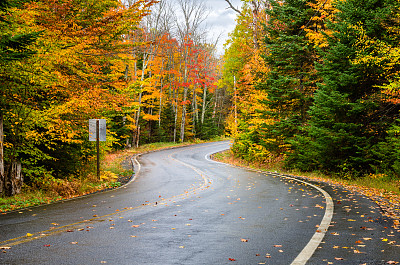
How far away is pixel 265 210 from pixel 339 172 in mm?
10484

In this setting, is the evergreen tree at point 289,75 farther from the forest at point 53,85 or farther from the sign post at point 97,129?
the sign post at point 97,129

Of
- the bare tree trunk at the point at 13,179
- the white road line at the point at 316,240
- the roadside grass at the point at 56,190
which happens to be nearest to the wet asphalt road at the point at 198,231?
the white road line at the point at 316,240

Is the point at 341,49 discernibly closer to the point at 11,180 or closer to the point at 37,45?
the point at 37,45

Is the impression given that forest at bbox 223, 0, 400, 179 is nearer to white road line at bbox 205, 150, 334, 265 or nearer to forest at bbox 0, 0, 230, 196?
white road line at bbox 205, 150, 334, 265

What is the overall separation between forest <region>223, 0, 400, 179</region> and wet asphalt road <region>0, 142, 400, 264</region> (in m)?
5.57

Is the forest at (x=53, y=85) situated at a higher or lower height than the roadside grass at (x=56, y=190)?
higher

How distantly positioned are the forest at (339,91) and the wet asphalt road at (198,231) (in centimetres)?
557

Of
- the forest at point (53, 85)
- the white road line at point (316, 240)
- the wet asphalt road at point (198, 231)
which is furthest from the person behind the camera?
the forest at point (53, 85)

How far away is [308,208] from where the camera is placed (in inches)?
343

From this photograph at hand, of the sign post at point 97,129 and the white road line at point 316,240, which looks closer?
the white road line at point 316,240

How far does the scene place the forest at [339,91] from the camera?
47.6 feet

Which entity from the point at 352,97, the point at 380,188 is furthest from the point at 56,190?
the point at 352,97

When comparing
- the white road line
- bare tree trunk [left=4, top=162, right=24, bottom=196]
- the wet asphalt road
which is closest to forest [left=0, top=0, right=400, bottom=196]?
bare tree trunk [left=4, top=162, right=24, bottom=196]

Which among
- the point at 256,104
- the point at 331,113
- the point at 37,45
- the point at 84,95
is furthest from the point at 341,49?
the point at 37,45
